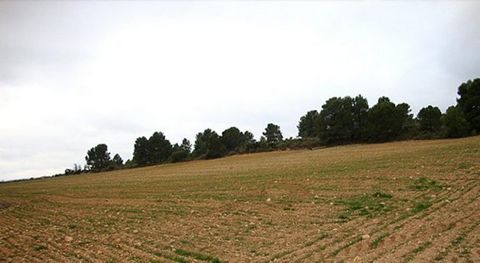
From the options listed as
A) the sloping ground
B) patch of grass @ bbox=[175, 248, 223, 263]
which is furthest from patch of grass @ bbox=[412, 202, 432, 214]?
patch of grass @ bbox=[175, 248, 223, 263]

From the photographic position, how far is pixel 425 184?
17.2 meters

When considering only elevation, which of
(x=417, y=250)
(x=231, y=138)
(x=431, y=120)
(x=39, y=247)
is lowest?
(x=417, y=250)

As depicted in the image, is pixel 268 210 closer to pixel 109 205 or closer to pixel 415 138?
pixel 109 205

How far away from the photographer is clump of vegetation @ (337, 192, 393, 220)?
1367cm

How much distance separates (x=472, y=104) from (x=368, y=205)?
48362 millimetres

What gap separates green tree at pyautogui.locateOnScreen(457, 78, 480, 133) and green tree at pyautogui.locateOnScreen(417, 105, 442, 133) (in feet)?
17.8

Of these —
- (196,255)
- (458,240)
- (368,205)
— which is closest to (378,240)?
(458,240)

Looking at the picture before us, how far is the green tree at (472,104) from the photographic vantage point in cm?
5250

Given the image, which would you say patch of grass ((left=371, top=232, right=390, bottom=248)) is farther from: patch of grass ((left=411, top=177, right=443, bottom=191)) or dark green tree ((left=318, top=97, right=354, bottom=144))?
dark green tree ((left=318, top=97, right=354, bottom=144))

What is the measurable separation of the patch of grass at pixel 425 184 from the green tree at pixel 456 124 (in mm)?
40228

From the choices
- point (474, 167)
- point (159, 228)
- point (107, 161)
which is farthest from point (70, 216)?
point (107, 161)

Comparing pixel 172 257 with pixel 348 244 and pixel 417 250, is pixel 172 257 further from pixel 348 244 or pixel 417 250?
pixel 417 250

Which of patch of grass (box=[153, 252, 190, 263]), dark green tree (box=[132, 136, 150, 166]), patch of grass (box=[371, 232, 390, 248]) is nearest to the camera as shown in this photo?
patch of grass (box=[371, 232, 390, 248])

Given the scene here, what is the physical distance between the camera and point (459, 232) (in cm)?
980
